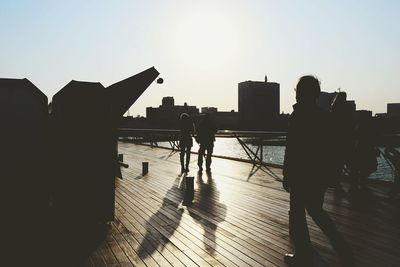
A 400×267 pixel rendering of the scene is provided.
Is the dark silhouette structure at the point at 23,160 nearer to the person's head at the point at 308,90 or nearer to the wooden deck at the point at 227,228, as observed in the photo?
the wooden deck at the point at 227,228

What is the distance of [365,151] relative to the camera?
26.3 feet

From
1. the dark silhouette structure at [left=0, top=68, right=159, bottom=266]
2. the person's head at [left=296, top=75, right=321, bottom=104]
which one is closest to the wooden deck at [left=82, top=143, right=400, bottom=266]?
the dark silhouette structure at [left=0, top=68, right=159, bottom=266]

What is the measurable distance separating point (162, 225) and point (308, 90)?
3408mm

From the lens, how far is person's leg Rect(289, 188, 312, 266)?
3828mm

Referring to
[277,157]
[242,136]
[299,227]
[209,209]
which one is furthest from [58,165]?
[277,157]

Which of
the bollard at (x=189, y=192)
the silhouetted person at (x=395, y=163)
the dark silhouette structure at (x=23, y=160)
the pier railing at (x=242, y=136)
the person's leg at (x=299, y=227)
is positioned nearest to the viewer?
the person's leg at (x=299, y=227)

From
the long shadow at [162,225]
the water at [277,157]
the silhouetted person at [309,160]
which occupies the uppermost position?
the silhouetted person at [309,160]

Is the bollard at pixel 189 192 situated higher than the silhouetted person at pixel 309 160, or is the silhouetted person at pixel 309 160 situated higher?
the silhouetted person at pixel 309 160

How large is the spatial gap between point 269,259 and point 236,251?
47 centimetres

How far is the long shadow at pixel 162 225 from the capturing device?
476cm

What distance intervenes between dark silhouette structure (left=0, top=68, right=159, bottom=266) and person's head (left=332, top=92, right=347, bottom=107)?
3.94m

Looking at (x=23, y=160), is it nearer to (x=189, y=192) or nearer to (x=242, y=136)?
(x=189, y=192)

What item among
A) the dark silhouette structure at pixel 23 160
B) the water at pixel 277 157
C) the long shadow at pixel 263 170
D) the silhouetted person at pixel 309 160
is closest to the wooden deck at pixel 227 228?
the silhouetted person at pixel 309 160

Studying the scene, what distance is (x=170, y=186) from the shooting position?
977cm
